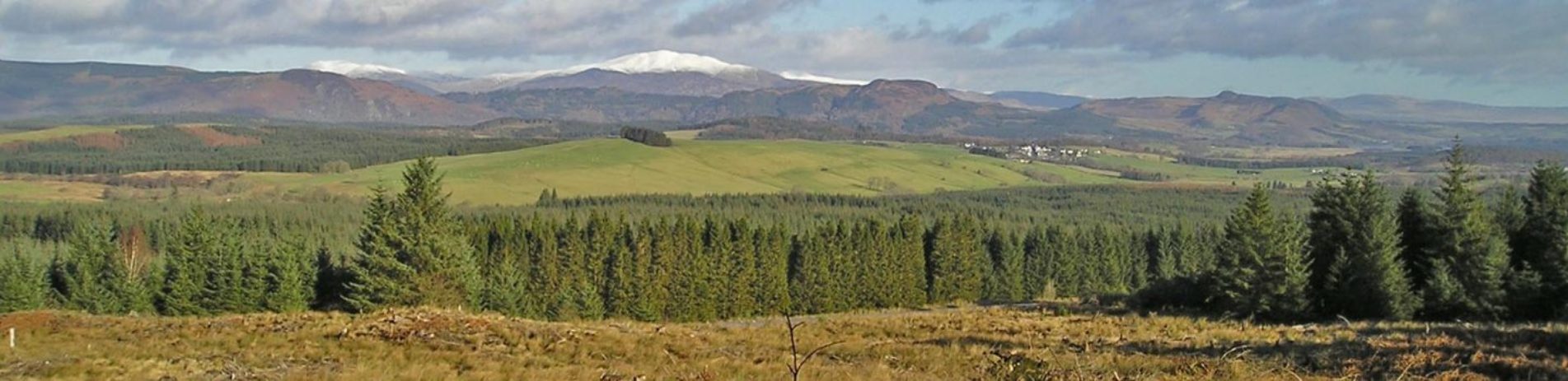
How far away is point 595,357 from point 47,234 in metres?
101

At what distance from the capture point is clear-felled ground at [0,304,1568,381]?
1275 centimetres

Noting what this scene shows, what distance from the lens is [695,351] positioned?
1694 cm

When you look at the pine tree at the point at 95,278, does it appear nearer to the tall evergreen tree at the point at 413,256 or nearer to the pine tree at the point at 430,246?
the tall evergreen tree at the point at 413,256

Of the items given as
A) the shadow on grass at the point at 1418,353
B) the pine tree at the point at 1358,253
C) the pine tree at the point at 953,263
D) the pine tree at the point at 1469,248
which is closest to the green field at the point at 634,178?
the pine tree at the point at 953,263

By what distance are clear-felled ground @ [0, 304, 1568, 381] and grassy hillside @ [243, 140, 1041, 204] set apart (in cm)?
10998

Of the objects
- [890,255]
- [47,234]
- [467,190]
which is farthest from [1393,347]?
[467,190]

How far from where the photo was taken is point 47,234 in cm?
9256

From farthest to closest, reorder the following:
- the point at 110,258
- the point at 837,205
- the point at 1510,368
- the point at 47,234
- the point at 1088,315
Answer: the point at 837,205 → the point at 47,234 → the point at 110,258 → the point at 1088,315 → the point at 1510,368

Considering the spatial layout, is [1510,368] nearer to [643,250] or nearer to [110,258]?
[643,250]

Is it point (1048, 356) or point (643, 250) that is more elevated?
point (1048, 356)

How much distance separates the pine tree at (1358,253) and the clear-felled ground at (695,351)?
941cm

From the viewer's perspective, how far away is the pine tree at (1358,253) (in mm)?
31203

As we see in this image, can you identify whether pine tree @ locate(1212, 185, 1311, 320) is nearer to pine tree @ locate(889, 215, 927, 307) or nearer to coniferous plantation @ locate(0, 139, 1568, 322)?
coniferous plantation @ locate(0, 139, 1568, 322)

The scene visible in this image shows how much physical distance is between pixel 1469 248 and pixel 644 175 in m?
135
